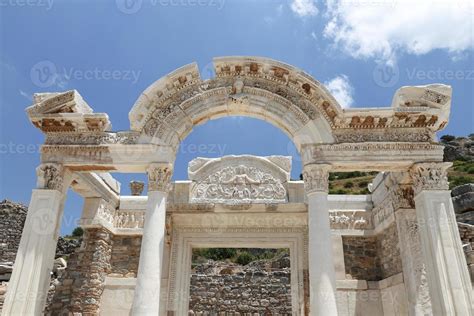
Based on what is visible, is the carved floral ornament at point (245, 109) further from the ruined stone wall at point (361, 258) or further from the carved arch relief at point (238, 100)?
the ruined stone wall at point (361, 258)

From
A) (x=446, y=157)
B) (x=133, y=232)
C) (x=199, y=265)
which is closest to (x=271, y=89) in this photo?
(x=133, y=232)

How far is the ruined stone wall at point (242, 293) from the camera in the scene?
50.2 ft

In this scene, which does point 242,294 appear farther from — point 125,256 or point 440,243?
point 440,243

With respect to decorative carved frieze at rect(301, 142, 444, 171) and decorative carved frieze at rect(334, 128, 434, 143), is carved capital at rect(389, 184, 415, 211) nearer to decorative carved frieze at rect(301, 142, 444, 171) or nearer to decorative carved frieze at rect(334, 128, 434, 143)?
decorative carved frieze at rect(301, 142, 444, 171)

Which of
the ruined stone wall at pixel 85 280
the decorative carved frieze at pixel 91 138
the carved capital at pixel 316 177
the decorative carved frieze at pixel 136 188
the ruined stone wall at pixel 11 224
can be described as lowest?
the ruined stone wall at pixel 85 280

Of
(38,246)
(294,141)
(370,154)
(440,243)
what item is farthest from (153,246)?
(440,243)

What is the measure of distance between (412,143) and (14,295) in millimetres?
8722

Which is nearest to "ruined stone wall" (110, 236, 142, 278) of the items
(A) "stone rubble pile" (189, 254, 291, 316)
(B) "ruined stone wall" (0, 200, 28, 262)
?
(A) "stone rubble pile" (189, 254, 291, 316)

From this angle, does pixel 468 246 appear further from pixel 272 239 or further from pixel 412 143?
pixel 272 239

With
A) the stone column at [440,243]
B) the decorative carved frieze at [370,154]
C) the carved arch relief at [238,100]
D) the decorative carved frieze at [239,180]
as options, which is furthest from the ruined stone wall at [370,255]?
the carved arch relief at [238,100]

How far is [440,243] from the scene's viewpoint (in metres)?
7.45

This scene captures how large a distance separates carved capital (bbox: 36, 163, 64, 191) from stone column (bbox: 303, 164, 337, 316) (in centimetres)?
538

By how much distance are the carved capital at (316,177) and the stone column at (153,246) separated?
2977mm

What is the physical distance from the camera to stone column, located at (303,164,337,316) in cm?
689
